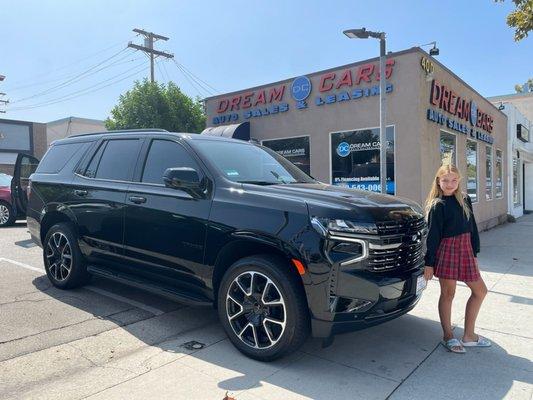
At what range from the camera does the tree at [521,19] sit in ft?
31.9

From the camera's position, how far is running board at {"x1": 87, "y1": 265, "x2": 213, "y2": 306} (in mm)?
4207

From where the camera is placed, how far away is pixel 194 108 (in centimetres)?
2266

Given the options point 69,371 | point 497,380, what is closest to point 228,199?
point 69,371

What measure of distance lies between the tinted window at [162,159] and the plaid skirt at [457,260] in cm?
248

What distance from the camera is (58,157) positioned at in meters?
6.16

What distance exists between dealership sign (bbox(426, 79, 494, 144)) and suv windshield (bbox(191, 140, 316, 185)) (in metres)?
5.87

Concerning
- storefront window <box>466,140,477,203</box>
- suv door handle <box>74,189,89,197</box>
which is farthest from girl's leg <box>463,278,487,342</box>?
storefront window <box>466,140,477,203</box>

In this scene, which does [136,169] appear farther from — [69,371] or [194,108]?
[194,108]

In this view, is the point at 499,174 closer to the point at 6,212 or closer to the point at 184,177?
the point at 184,177

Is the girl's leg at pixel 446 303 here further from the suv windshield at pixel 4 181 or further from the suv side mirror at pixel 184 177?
the suv windshield at pixel 4 181

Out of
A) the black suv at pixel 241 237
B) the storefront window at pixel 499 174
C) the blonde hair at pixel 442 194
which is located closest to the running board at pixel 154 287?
the black suv at pixel 241 237

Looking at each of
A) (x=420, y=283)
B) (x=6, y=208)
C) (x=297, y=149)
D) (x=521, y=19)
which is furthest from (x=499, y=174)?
(x=6, y=208)

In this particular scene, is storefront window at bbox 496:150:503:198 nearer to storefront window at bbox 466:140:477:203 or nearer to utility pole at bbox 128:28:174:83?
storefront window at bbox 466:140:477:203

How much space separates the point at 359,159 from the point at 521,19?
4499 mm
